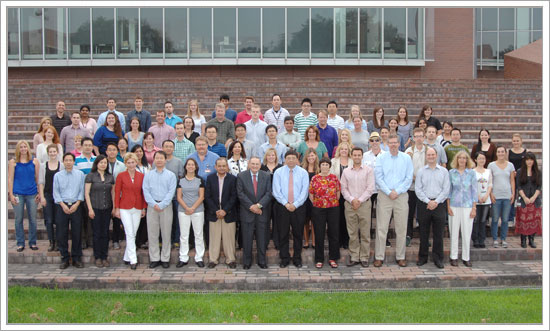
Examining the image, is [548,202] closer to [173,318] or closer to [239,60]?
[173,318]

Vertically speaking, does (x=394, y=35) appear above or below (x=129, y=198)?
above

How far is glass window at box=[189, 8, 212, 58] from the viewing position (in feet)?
81.6

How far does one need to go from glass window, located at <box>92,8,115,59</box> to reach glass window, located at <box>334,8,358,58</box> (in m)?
10.4

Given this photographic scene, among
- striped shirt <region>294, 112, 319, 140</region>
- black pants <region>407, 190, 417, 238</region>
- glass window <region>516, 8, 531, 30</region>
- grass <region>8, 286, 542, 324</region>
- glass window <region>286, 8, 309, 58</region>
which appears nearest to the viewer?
grass <region>8, 286, 542, 324</region>

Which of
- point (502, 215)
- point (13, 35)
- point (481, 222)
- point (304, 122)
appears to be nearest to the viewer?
point (481, 222)

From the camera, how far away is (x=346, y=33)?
24781 millimetres

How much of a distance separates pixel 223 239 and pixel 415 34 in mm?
19086

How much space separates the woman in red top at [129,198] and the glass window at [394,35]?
1851cm

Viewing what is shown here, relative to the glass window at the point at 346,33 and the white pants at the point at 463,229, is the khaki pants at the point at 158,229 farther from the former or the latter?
the glass window at the point at 346,33

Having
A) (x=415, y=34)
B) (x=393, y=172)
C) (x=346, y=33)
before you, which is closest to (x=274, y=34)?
(x=346, y=33)

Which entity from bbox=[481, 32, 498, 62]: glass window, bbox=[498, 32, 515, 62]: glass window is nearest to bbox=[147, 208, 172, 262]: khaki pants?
bbox=[481, 32, 498, 62]: glass window

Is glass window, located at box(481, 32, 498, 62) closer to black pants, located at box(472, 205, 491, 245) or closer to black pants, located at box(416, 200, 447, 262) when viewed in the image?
black pants, located at box(472, 205, 491, 245)

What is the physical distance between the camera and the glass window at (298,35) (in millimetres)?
24859

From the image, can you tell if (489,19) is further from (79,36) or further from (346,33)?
(79,36)
